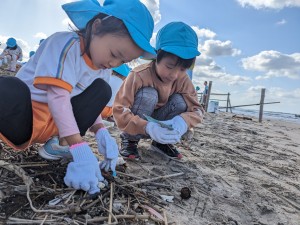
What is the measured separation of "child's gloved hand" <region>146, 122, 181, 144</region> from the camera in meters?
2.07

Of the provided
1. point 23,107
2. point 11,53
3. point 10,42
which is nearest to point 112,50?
point 23,107

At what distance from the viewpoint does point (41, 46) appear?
146 cm

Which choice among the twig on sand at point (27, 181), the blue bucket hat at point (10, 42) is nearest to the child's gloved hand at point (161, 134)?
the twig on sand at point (27, 181)

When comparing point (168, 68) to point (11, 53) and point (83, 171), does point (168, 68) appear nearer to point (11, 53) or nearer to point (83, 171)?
point (83, 171)

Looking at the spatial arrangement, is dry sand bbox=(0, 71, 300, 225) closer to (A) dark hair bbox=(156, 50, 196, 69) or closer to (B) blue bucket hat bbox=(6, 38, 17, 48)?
(A) dark hair bbox=(156, 50, 196, 69)

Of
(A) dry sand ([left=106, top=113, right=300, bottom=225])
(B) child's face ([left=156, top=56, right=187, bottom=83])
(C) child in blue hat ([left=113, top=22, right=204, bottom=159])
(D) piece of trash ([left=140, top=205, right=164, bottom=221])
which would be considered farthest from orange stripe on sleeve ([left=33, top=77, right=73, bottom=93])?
(B) child's face ([left=156, top=56, right=187, bottom=83])

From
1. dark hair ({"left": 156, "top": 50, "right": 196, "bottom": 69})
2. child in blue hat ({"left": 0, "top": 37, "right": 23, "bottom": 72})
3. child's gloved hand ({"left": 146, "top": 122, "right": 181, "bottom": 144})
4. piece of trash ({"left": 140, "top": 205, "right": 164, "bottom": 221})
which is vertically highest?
child in blue hat ({"left": 0, "top": 37, "right": 23, "bottom": 72})

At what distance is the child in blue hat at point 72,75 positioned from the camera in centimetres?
132

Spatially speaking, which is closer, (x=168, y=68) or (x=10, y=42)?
(x=168, y=68)

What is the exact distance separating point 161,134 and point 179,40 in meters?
0.68

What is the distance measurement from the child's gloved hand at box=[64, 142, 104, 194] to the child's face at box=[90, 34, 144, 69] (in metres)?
0.42

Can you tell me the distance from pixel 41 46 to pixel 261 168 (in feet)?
6.31

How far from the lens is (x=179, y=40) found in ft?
7.01

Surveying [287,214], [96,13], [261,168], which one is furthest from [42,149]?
[261,168]
